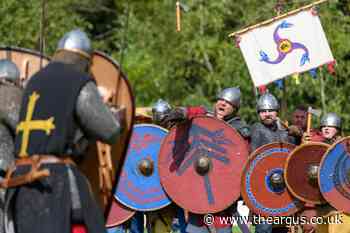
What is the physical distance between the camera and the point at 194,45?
20.5m

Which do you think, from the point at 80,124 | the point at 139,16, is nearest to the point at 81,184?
the point at 80,124

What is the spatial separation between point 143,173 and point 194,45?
30.6 ft

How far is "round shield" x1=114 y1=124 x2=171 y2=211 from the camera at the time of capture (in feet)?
36.8

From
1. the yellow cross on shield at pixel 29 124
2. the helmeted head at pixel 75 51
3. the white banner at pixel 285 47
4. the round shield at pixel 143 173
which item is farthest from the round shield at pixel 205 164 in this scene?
the yellow cross on shield at pixel 29 124

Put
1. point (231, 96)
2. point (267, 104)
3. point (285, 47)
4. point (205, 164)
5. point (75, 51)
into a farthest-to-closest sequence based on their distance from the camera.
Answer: point (285, 47) → point (267, 104) → point (231, 96) → point (205, 164) → point (75, 51)

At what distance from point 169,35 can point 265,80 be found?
8148 millimetres

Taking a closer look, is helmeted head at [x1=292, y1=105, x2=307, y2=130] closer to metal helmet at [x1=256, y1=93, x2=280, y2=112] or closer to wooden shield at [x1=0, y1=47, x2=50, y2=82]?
metal helmet at [x1=256, y1=93, x2=280, y2=112]

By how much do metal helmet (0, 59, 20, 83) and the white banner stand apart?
15.4ft

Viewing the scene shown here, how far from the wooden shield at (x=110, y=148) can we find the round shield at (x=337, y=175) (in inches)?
128

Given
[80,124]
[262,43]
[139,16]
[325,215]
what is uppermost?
[139,16]

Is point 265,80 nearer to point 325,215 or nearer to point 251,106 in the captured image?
point 325,215

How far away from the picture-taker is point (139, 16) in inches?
923

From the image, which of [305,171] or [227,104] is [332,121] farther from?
[227,104]

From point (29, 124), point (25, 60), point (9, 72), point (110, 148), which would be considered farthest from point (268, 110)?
point (29, 124)
